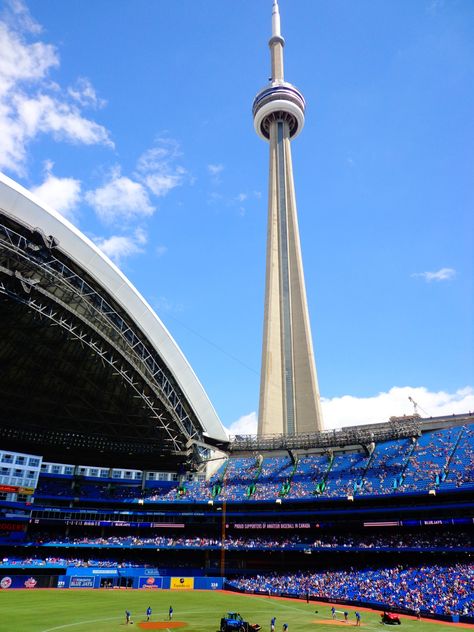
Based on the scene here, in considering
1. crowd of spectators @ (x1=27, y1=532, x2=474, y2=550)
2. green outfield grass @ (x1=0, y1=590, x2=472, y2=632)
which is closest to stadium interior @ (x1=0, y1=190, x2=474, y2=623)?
crowd of spectators @ (x1=27, y1=532, x2=474, y2=550)

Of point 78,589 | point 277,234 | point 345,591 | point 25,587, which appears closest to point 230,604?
point 345,591

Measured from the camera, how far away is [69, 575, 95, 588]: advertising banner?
5722 centimetres

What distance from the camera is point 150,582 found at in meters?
59.0

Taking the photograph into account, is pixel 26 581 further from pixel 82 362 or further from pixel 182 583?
pixel 82 362

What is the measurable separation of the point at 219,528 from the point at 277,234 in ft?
196

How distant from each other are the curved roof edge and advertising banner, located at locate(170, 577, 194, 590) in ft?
65.0

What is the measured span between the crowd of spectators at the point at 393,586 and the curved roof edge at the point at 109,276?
77.1 feet

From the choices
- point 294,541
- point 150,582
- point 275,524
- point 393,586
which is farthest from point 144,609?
point 294,541

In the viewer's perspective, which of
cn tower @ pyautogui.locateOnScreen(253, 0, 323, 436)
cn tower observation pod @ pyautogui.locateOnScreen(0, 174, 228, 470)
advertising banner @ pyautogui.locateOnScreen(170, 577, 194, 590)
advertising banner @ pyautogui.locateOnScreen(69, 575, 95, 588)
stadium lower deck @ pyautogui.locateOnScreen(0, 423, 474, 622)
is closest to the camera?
cn tower observation pod @ pyautogui.locateOnScreen(0, 174, 228, 470)

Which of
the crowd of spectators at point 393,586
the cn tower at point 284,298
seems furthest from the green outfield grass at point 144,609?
the cn tower at point 284,298

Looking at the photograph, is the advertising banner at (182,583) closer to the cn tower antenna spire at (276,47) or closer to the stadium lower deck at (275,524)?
the stadium lower deck at (275,524)

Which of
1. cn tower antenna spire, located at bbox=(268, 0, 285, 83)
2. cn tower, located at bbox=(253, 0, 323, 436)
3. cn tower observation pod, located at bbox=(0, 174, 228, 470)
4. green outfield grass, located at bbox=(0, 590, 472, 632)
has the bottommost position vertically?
green outfield grass, located at bbox=(0, 590, 472, 632)

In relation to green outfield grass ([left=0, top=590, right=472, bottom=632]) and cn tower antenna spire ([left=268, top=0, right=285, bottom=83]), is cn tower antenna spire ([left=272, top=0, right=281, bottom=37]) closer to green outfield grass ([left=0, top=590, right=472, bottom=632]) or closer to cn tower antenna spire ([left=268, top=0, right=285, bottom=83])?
cn tower antenna spire ([left=268, top=0, right=285, bottom=83])

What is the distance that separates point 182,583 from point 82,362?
30.1 metres
